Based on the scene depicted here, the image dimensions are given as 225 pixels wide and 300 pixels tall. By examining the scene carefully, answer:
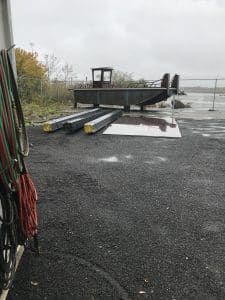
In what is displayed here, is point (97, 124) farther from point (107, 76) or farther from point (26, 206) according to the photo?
point (107, 76)

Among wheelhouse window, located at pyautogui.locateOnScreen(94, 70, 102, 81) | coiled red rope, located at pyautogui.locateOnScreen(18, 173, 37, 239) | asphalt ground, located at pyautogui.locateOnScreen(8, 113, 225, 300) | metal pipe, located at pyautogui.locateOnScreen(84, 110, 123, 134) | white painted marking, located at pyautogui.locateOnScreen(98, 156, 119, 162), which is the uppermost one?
wheelhouse window, located at pyautogui.locateOnScreen(94, 70, 102, 81)

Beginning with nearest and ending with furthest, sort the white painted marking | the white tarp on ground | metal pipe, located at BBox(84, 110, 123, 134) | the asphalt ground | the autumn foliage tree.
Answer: the asphalt ground, the white painted marking, metal pipe, located at BBox(84, 110, 123, 134), the white tarp on ground, the autumn foliage tree

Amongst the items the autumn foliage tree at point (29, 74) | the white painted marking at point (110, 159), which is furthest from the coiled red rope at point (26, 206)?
the autumn foliage tree at point (29, 74)

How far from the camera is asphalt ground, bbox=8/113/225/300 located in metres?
2.46

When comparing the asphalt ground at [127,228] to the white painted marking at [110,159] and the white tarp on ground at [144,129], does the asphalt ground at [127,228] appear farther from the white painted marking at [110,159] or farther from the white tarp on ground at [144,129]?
the white tarp on ground at [144,129]

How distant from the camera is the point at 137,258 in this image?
283 cm

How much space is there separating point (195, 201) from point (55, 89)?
1778 centimetres

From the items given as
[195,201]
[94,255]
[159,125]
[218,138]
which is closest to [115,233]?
[94,255]

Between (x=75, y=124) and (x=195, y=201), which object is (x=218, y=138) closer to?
(x=75, y=124)

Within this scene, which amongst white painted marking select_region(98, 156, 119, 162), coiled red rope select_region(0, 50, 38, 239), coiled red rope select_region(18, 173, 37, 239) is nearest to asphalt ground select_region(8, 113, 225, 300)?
white painted marking select_region(98, 156, 119, 162)

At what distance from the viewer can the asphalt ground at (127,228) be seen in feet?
8.07

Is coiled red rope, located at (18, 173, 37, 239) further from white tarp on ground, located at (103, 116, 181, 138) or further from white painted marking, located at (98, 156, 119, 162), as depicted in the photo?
white tarp on ground, located at (103, 116, 181, 138)

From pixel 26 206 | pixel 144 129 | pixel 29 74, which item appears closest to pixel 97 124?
pixel 144 129

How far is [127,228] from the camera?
133 inches
